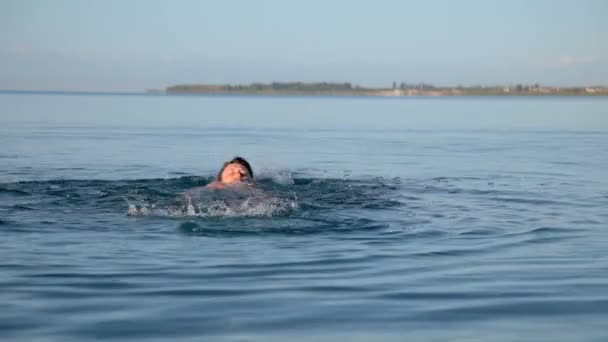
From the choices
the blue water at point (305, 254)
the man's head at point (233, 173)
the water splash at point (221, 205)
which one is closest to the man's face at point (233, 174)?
the man's head at point (233, 173)

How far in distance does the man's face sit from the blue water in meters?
0.74

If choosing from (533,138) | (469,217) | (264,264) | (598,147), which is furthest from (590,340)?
(533,138)

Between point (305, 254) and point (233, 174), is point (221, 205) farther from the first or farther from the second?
point (305, 254)

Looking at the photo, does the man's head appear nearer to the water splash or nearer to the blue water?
the blue water

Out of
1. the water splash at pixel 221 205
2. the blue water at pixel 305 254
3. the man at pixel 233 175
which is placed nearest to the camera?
the blue water at pixel 305 254

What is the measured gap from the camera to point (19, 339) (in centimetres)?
614

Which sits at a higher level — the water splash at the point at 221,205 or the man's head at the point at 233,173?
the man's head at the point at 233,173

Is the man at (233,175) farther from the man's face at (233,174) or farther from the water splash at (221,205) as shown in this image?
the water splash at (221,205)

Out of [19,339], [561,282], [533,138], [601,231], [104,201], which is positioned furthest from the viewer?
[533,138]

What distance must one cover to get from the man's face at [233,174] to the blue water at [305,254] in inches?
29.0

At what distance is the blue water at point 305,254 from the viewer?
6.75 metres

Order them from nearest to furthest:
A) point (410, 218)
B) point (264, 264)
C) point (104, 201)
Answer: point (264, 264) → point (410, 218) → point (104, 201)

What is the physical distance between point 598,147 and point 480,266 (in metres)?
22.0

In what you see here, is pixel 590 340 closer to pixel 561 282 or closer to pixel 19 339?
pixel 561 282
